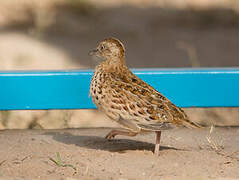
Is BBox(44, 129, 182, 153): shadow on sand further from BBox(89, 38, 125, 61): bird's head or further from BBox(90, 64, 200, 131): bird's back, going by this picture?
BBox(89, 38, 125, 61): bird's head

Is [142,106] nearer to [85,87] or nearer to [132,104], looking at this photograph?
[132,104]

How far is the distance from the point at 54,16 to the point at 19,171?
26.1 feet

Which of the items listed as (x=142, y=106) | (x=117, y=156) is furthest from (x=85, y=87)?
(x=142, y=106)

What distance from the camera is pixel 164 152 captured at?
476cm

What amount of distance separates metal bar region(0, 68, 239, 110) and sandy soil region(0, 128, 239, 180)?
38 cm

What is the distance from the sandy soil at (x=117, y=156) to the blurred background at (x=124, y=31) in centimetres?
426

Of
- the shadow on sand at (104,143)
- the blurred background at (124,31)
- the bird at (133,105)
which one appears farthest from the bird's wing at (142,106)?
the blurred background at (124,31)

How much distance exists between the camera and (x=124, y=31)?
11500mm

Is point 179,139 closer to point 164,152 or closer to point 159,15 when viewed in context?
point 164,152

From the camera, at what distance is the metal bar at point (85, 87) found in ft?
18.9

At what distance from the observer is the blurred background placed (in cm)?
1011

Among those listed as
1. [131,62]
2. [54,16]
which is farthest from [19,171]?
[54,16]

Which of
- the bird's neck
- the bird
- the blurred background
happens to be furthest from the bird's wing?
the blurred background

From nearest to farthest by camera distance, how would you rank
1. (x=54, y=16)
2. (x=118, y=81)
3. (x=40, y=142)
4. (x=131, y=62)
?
(x=118, y=81)
(x=40, y=142)
(x=131, y=62)
(x=54, y=16)
